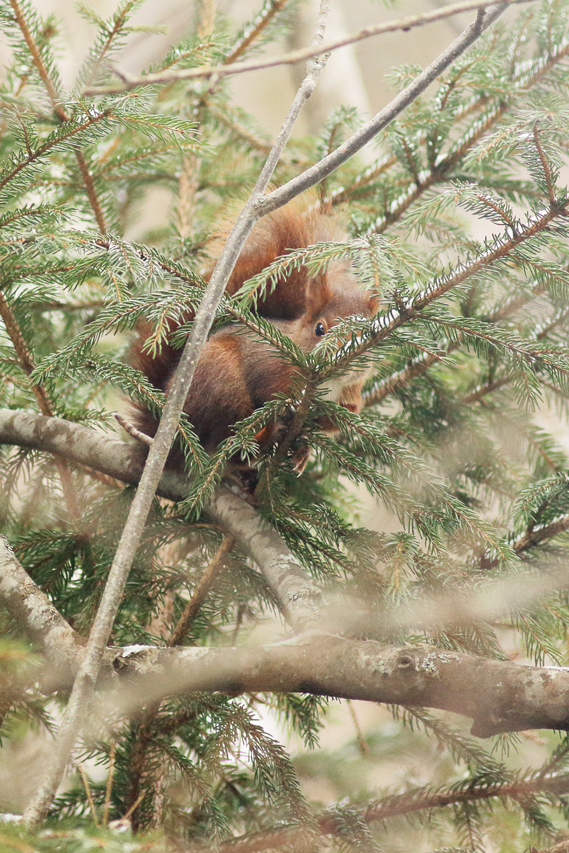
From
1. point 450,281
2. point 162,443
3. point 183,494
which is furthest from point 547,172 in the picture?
point 183,494

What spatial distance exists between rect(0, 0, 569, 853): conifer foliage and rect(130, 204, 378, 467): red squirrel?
0.17 m

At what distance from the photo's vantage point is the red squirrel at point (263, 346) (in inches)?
68.1

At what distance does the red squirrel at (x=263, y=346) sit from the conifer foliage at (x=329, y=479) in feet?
0.55

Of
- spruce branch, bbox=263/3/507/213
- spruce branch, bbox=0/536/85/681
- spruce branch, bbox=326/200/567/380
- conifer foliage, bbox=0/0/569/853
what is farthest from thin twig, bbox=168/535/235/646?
spruce branch, bbox=263/3/507/213

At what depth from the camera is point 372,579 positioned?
1285 millimetres

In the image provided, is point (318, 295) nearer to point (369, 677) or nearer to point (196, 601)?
point (196, 601)

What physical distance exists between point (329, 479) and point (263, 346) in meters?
0.40

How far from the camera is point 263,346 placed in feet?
6.31

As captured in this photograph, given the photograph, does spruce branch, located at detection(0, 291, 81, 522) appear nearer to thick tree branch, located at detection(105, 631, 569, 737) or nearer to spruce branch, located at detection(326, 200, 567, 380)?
thick tree branch, located at detection(105, 631, 569, 737)

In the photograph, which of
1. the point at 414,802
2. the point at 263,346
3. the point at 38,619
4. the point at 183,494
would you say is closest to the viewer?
the point at 38,619

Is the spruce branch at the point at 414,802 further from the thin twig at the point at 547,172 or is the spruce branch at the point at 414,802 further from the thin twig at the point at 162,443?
the thin twig at the point at 547,172

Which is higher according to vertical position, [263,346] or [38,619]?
[263,346]

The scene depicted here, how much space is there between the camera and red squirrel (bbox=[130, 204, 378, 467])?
1.73 metres

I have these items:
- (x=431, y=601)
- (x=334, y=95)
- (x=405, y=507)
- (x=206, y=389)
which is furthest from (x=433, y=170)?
(x=334, y=95)
